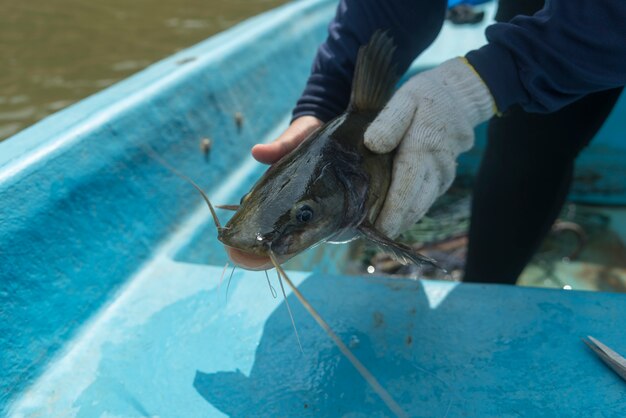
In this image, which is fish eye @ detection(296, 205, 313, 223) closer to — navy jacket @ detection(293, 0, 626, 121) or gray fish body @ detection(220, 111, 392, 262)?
gray fish body @ detection(220, 111, 392, 262)

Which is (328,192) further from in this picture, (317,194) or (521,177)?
(521,177)

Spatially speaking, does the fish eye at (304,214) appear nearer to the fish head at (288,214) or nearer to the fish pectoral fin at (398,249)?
the fish head at (288,214)

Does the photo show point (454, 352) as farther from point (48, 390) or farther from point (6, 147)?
point (6, 147)

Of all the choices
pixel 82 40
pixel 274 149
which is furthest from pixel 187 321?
pixel 82 40

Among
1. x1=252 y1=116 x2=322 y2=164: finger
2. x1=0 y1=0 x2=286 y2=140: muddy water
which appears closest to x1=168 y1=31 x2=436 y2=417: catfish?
x1=252 y1=116 x2=322 y2=164: finger

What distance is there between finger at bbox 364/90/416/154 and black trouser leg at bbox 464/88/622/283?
613 millimetres

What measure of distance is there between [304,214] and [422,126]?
0.38m

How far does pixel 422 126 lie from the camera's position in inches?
50.6

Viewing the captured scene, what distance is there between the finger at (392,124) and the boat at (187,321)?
42 cm

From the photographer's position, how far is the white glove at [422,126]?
1.28 metres

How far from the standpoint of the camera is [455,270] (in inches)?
96.8

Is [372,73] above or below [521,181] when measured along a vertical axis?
above

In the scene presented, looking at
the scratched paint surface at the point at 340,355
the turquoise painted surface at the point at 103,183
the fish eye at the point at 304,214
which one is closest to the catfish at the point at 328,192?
the fish eye at the point at 304,214

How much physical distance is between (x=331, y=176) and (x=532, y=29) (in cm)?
56
